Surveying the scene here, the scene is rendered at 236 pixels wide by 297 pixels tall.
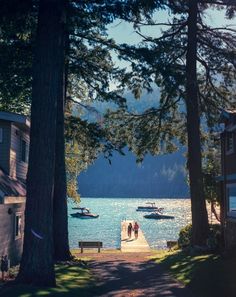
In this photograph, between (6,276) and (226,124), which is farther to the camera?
(226,124)

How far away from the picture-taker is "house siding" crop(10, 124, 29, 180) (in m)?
23.2

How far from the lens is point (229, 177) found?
1025 inches

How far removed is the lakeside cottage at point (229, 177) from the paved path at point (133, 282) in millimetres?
4278

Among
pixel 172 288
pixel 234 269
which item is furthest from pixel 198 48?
pixel 172 288

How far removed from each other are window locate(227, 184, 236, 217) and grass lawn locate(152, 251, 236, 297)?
105 inches

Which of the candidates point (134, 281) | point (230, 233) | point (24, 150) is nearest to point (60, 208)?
point (24, 150)

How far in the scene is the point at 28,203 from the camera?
15.2 meters

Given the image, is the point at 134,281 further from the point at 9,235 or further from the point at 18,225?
the point at 18,225

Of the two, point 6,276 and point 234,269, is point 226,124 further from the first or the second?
point 6,276

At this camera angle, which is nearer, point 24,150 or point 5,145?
point 5,145

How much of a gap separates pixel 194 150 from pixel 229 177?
145 inches

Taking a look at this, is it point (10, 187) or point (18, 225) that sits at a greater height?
point (10, 187)

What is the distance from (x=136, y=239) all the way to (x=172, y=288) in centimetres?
3476

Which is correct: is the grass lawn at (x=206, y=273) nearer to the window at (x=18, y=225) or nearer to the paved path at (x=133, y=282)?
the paved path at (x=133, y=282)
